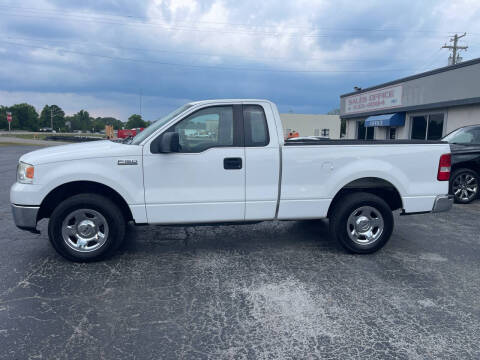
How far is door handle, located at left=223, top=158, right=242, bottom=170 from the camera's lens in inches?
175

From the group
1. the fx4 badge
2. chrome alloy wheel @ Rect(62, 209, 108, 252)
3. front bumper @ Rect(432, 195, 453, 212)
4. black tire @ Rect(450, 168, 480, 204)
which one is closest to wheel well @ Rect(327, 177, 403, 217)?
front bumper @ Rect(432, 195, 453, 212)

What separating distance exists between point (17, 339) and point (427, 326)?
333cm

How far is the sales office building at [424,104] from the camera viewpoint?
1533 cm

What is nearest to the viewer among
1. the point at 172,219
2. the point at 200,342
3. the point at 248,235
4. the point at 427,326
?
the point at 200,342

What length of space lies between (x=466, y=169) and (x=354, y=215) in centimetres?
505

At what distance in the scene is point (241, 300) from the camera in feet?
11.5

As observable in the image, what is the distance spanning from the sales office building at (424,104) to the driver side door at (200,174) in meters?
14.1

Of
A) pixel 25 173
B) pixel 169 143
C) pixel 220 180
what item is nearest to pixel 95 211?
pixel 25 173

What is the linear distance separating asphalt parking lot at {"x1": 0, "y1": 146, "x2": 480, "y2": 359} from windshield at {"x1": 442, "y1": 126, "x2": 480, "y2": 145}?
405 cm

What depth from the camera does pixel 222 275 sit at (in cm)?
411

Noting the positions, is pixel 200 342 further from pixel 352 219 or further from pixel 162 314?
pixel 352 219

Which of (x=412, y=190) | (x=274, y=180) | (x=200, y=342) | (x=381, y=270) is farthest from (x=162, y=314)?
(x=412, y=190)

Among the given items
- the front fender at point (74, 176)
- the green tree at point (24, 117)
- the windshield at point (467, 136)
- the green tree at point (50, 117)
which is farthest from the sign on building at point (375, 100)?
the green tree at point (50, 117)

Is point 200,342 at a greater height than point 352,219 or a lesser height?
lesser
